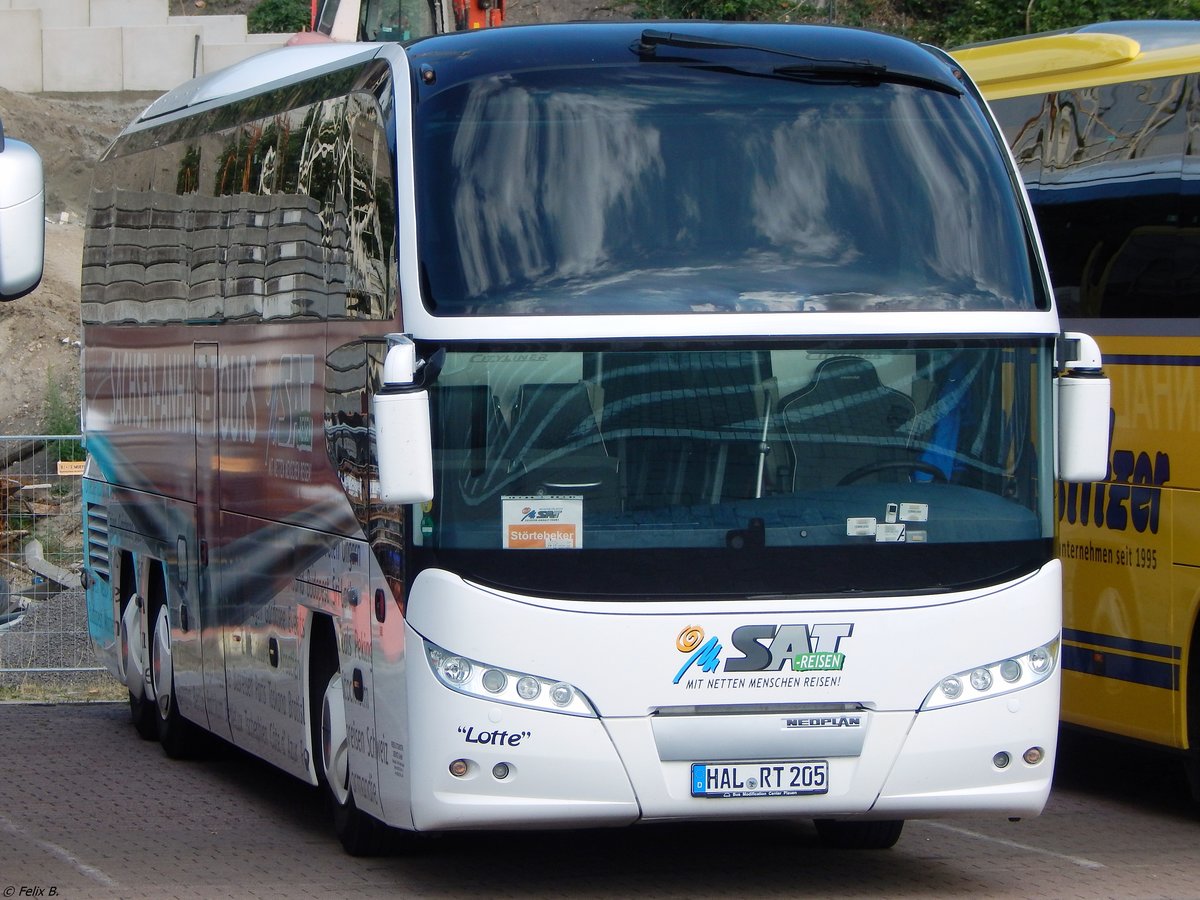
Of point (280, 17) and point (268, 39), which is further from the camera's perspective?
point (280, 17)

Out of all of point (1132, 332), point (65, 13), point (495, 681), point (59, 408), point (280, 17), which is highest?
point (280, 17)

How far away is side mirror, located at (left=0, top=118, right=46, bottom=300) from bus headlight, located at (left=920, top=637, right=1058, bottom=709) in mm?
3812

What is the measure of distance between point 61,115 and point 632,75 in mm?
28495

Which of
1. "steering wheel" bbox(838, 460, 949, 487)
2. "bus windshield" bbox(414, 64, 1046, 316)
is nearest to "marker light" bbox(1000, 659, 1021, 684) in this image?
"steering wheel" bbox(838, 460, 949, 487)

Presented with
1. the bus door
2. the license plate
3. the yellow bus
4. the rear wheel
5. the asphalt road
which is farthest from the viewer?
the rear wheel

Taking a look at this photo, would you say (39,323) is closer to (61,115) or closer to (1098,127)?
(61,115)

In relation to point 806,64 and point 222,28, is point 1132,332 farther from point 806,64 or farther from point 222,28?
point 222,28

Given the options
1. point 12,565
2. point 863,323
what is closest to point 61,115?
point 12,565

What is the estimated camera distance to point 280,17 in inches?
1660

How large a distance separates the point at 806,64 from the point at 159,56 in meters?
30.3

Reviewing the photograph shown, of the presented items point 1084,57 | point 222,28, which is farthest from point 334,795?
point 222,28

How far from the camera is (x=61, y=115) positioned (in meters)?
35.4

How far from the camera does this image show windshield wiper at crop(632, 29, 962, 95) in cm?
876

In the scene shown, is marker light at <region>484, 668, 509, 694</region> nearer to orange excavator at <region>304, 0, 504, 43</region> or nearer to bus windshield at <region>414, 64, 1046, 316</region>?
bus windshield at <region>414, 64, 1046, 316</region>
